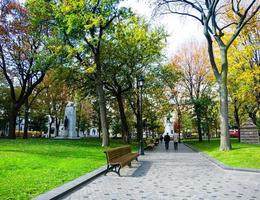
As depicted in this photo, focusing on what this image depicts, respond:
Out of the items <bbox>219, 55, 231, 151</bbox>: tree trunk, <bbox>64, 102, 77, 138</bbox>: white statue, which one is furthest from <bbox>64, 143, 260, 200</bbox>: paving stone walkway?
<bbox>64, 102, 77, 138</bbox>: white statue

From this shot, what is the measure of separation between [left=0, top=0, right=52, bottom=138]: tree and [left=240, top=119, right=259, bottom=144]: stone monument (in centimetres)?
1991

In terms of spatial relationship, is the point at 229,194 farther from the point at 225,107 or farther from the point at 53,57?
the point at 53,57

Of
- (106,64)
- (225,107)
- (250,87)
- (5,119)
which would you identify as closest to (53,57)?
(106,64)

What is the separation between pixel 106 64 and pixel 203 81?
18050 mm

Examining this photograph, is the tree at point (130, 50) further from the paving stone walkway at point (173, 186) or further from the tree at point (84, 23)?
the paving stone walkway at point (173, 186)

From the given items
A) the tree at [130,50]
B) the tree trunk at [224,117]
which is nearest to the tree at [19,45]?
the tree at [130,50]

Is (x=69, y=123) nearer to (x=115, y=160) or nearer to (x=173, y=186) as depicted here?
(x=115, y=160)

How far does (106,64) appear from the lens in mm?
30953

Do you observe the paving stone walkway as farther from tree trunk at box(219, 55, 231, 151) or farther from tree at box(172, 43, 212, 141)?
tree at box(172, 43, 212, 141)

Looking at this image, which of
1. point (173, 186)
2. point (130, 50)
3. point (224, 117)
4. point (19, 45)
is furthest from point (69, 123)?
point (173, 186)

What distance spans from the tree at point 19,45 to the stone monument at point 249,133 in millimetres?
19906

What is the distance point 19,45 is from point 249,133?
80.6 ft

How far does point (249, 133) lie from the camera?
3244cm

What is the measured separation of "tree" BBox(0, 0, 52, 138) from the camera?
28625 mm
